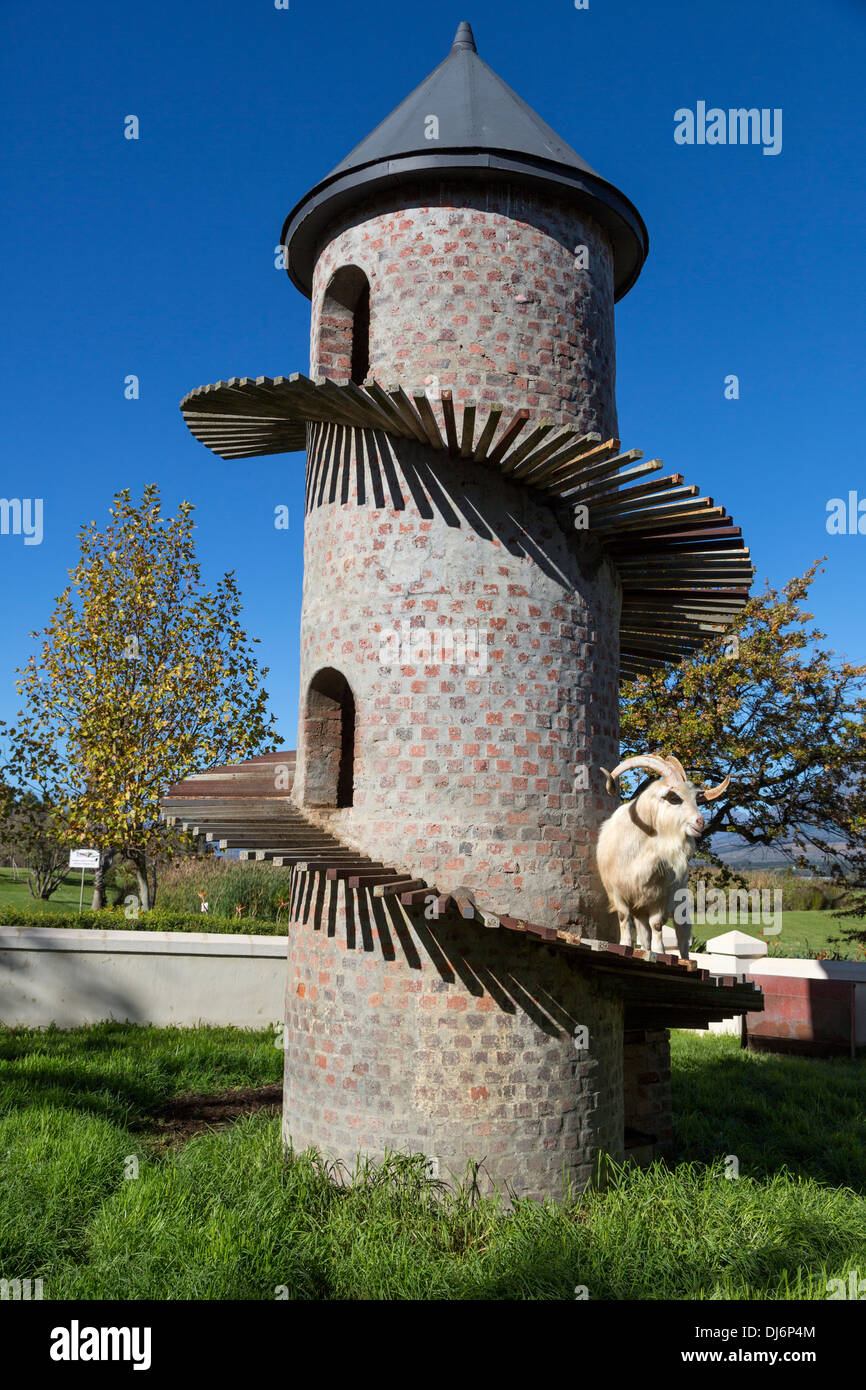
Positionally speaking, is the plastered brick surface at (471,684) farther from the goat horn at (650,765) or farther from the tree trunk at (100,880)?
the tree trunk at (100,880)

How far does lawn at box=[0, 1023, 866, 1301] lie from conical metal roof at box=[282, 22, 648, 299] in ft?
26.0

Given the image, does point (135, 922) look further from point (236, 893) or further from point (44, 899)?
point (44, 899)

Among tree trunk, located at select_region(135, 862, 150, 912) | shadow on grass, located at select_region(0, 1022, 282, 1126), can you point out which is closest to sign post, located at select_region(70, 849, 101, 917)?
tree trunk, located at select_region(135, 862, 150, 912)

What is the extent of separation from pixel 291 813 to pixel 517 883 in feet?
7.11

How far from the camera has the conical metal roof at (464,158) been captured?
8102mm

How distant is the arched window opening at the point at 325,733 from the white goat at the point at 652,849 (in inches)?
97.0

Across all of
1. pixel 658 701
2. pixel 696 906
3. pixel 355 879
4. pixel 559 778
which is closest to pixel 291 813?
pixel 355 879

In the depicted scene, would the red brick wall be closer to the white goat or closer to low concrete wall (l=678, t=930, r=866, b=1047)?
the white goat

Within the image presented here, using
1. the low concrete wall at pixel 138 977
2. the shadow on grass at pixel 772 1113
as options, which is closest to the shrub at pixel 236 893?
the low concrete wall at pixel 138 977

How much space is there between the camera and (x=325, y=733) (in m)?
8.62

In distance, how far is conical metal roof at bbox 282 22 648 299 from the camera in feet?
26.6

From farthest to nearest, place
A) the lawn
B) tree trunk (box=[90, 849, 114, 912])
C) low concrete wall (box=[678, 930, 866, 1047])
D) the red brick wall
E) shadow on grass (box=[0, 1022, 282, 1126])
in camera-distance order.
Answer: tree trunk (box=[90, 849, 114, 912]) → low concrete wall (box=[678, 930, 866, 1047]) → shadow on grass (box=[0, 1022, 282, 1126]) → the red brick wall → the lawn

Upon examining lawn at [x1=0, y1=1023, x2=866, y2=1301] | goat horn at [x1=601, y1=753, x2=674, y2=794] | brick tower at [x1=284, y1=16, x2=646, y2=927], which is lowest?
lawn at [x1=0, y1=1023, x2=866, y2=1301]

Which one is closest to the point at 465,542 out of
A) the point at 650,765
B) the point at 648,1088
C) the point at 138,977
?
the point at 650,765
